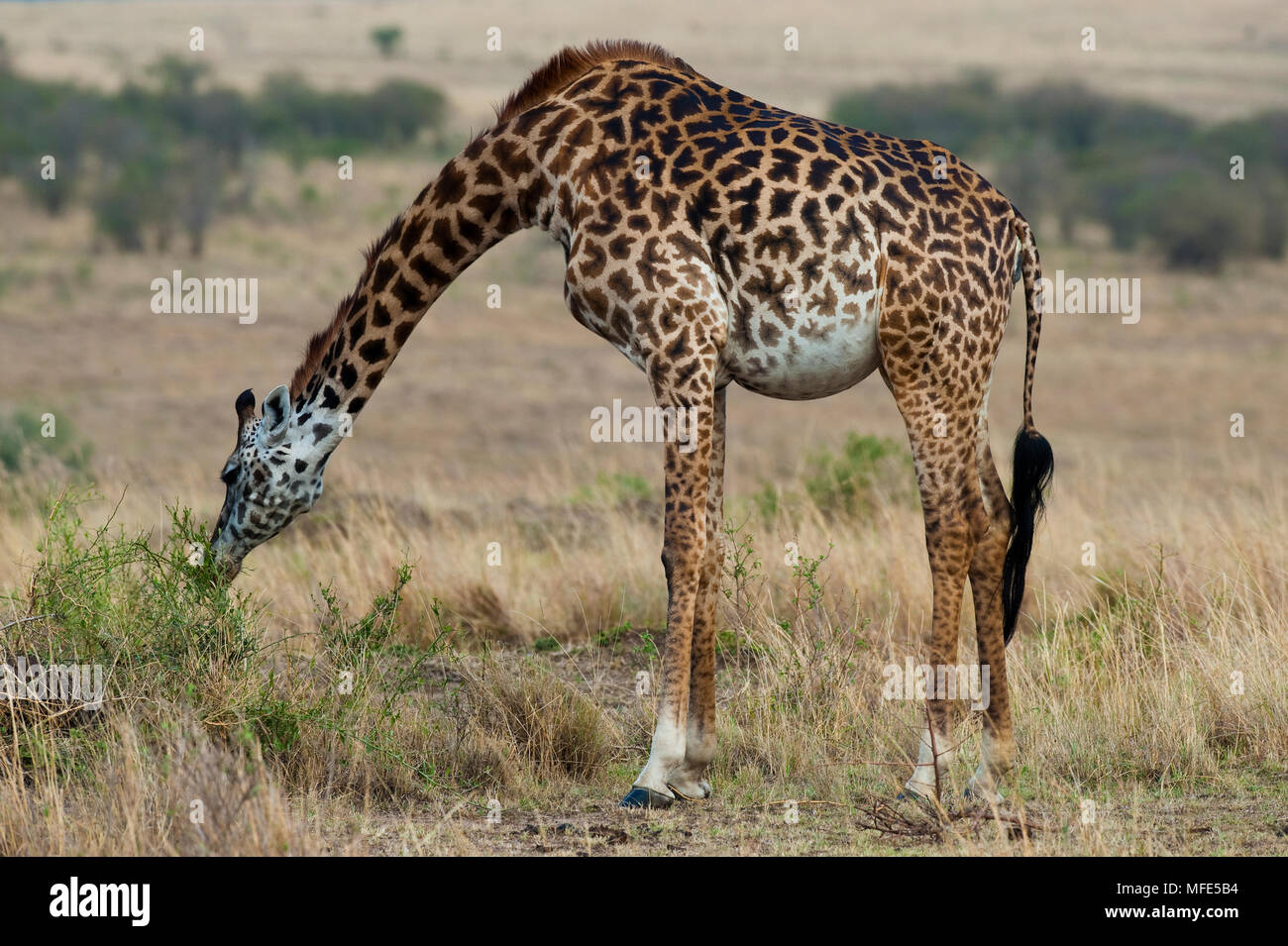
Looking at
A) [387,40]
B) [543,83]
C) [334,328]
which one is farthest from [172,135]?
[543,83]

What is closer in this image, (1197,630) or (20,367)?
(1197,630)

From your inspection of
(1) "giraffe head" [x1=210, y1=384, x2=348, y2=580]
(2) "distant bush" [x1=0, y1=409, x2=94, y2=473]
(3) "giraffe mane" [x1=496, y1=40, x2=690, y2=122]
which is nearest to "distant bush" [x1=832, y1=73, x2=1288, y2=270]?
(2) "distant bush" [x1=0, y1=409, x2=94, y2=473]

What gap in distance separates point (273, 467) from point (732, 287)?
228 centimetres

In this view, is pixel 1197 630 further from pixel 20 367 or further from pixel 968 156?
pixel 968 156

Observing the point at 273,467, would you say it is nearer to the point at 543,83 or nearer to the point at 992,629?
the point at 543,83

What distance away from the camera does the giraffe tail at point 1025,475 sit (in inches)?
270

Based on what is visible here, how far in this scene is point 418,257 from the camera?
22.8 ft

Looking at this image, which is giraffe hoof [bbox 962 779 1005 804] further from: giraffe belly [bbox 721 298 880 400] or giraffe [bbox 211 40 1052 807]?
giraffe belly [bbox 721 298 880 400]

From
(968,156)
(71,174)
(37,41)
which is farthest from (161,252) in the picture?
(37,41)

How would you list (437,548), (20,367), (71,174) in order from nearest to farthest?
(437,548) → (20,367) → (71,174)

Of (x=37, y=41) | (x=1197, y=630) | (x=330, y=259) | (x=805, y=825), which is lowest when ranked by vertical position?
(x=805, y=825)

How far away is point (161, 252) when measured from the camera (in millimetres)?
34312

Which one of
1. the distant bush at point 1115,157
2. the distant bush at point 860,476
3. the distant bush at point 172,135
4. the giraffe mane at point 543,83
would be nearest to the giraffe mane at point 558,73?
the giraffe mane at point 543,83
